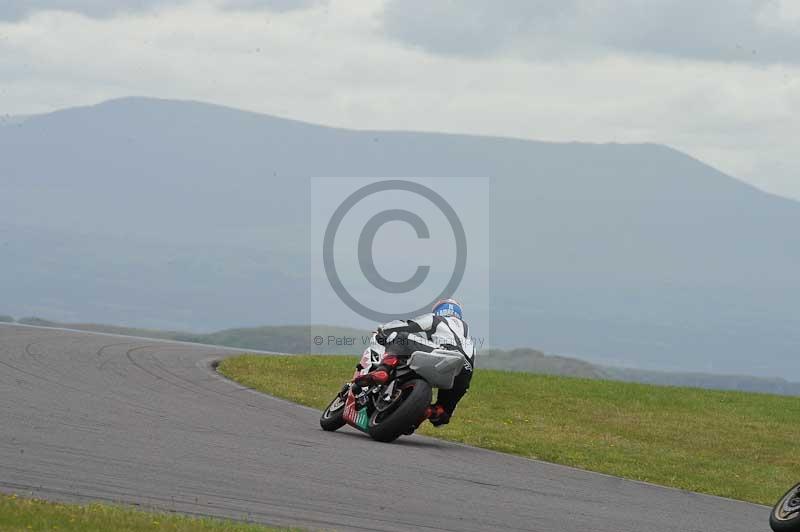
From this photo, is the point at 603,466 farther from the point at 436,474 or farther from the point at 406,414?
the point at 436,474

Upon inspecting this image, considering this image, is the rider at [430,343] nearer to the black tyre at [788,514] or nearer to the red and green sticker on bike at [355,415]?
the red and green sticker on bike at [355,415]

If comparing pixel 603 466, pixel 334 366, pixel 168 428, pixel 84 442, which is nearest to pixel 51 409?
pixel 168 428

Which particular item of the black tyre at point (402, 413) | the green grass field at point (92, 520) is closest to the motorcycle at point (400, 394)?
the black tyre at point (402, 413)

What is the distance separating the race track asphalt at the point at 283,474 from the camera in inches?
375

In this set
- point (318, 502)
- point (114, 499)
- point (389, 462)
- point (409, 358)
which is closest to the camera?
point (114, 499)

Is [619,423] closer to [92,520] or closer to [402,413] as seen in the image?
[402,413]

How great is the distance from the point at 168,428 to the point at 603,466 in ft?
16.5

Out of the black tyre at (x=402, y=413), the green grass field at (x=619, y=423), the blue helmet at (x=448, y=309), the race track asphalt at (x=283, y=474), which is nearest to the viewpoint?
the race track asphalt at (x=283, y=474)

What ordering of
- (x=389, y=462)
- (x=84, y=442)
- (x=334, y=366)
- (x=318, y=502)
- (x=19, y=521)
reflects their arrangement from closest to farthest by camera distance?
(x=19, y=521) → (x=318, y=502) → (x=84, y=442) → (x=389, y=462) → (x=334, y=366)

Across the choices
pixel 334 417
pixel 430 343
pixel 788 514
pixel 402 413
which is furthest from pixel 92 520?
pixel 334 417

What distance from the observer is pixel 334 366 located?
84.5 ft

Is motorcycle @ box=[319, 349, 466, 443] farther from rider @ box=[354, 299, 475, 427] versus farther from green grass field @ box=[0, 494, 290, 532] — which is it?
green grass field @ box=[0, 494, 290, 532]

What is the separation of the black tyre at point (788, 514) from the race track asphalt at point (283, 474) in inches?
49.9

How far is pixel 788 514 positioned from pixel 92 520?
479cm
